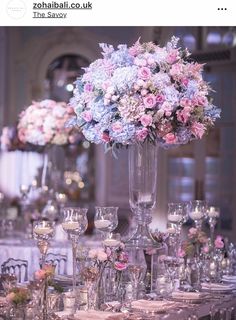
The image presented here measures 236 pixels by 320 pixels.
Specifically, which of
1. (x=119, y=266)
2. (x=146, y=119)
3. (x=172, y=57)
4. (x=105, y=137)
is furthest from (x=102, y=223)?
(x=172, y=57)

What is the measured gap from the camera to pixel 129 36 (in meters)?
8.62

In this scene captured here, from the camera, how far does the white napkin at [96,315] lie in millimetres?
2820

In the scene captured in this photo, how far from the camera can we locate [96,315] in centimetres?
284

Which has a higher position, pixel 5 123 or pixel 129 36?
pixel 129 36

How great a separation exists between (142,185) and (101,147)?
517cm

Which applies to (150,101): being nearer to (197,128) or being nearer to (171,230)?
(197,128)

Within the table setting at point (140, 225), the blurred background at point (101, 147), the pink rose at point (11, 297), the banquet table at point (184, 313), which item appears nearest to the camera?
the pink rose at point (11, 297)

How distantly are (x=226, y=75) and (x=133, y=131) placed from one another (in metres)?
4.50

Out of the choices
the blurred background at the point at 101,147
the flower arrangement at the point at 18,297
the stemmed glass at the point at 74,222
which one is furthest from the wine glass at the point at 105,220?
the blurred background at the point at 101,147

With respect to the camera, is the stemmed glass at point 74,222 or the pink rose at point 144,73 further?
the pink rose at point 144,73

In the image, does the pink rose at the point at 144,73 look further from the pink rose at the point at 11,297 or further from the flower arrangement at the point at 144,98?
the pink rose at the point at 11,297

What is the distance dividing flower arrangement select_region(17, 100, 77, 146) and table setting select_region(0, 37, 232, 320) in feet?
7.73
